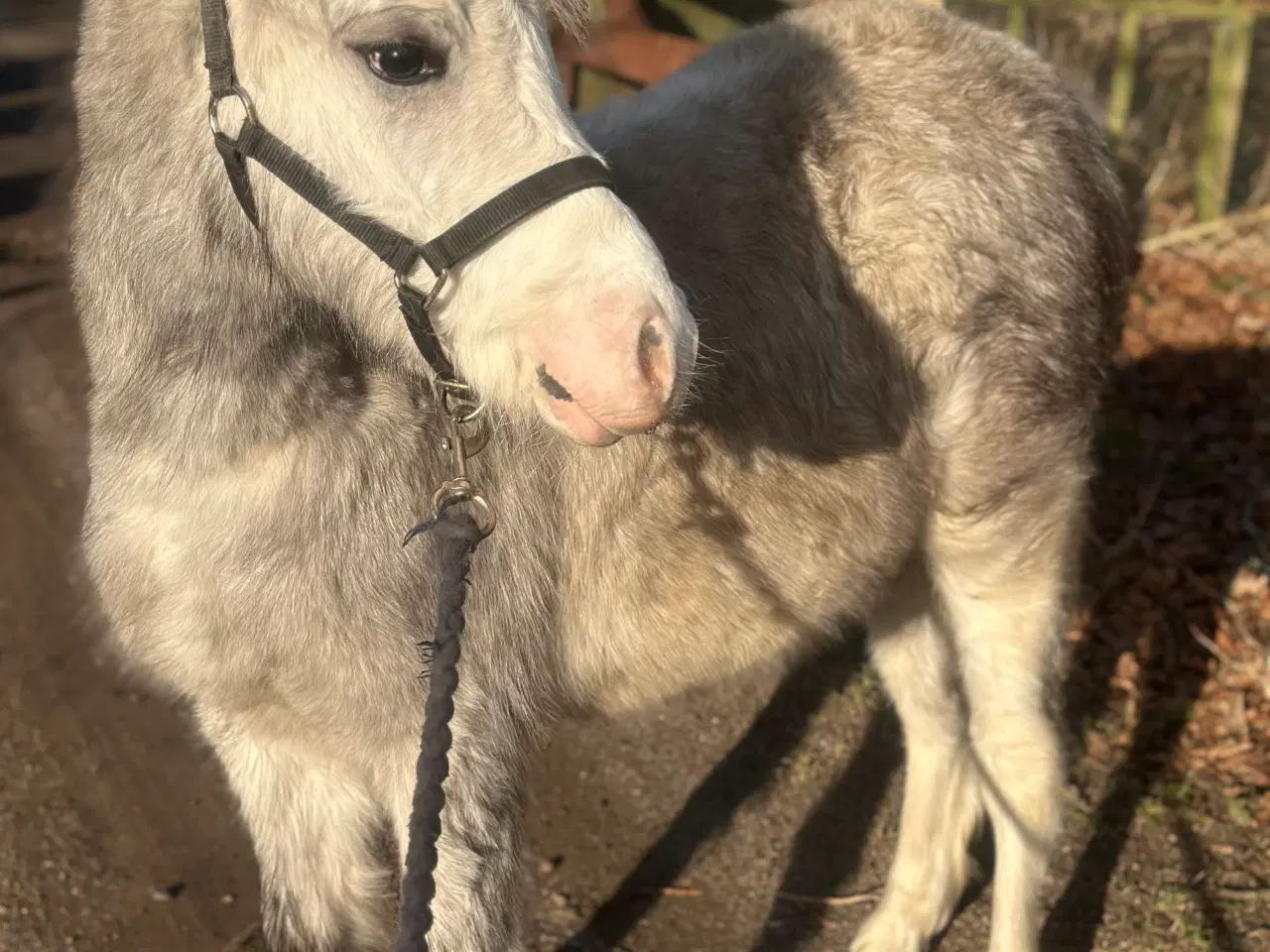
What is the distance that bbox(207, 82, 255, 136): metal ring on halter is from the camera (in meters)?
1.77

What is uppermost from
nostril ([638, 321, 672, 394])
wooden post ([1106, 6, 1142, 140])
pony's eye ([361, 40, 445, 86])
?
pony's eye ([361, 40, 445, 86])

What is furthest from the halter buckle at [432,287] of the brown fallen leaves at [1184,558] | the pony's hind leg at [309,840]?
the brown fallen leaves at [1184,558]

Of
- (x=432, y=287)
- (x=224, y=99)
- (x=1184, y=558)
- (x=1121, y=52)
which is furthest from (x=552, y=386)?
(x=1121, y=52)

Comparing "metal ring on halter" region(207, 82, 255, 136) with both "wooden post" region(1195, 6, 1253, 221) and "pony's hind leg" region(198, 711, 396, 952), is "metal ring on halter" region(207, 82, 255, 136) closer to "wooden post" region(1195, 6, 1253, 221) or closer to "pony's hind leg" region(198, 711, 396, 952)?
"pony's hind leg" region(198, 711, 396, 952)

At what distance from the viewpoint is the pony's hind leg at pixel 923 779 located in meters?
3.24

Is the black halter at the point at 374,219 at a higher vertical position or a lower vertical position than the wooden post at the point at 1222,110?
higher

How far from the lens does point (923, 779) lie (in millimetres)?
3396

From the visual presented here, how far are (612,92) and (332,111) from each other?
13.8 feet

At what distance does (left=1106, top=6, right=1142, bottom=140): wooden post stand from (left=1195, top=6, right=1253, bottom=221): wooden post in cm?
41

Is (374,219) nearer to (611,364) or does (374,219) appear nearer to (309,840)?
(611,364)

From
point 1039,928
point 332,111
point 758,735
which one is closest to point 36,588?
point 758,735

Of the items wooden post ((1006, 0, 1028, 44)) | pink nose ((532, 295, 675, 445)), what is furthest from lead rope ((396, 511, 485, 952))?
wooden post ((1006, 0, 1028, 44))

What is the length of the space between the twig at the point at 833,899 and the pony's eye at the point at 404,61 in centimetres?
251

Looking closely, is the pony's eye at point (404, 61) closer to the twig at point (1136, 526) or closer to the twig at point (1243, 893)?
the twig at point (1243, 893)
